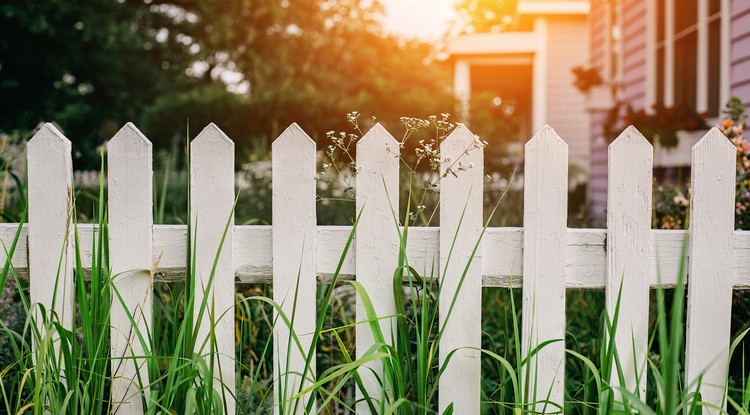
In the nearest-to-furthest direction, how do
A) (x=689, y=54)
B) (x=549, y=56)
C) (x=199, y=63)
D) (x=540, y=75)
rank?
(x=689, y=54)
(x=540, y=75)
(x=549, y=56)
(x=199, y=63)

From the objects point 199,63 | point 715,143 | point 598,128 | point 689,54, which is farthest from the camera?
point 199,63

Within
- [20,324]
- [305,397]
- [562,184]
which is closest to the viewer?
[562,184]

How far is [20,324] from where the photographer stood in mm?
2301

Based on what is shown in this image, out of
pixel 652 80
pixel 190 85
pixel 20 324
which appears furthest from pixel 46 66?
pixel 20 324

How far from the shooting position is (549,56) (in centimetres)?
1367

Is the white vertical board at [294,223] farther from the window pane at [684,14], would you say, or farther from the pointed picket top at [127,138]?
the window pane at [684,14]

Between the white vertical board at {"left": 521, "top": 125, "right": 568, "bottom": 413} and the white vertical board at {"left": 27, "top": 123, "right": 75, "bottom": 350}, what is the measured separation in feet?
3.84

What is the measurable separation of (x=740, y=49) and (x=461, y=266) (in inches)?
160

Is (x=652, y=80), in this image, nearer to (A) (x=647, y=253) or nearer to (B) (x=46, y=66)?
(A) (x=647, y=253)

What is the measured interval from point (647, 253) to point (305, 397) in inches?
38.2

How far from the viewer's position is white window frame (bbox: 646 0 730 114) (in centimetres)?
518

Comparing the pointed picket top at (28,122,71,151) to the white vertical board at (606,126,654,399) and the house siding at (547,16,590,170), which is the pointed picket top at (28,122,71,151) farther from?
the house siding at (547,16,590,170)

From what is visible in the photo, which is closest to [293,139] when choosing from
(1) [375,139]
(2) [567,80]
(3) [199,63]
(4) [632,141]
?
(1) [375,139]

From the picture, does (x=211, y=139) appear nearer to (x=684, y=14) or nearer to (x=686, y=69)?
(x=686, y=69)
